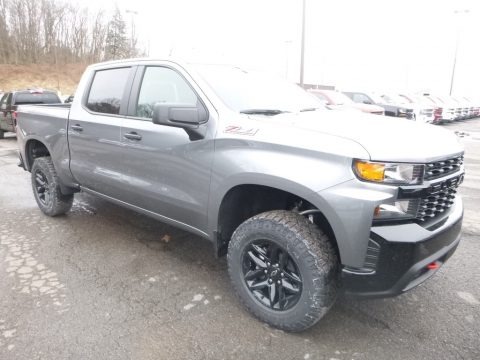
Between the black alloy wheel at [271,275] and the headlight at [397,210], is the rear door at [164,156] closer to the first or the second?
the black alloy wheel at [271,275]

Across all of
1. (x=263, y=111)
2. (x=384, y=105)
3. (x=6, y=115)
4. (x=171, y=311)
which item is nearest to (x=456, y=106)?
(x=384, y=105)

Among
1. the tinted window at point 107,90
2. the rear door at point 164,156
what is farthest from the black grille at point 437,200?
the tinted window at point 107,90

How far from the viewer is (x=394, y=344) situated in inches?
99.3

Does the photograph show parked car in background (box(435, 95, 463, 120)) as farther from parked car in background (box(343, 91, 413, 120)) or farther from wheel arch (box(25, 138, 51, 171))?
wheel arch (box(25, 138, 51, 171))

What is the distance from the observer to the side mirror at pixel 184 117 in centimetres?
276

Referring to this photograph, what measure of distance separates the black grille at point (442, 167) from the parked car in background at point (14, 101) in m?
12.3

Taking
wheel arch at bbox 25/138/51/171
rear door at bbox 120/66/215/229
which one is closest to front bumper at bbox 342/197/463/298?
rear door at bbox 120/66/215/229

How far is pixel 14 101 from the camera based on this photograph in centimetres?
1184

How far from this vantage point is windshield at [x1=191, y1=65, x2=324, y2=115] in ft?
9.96

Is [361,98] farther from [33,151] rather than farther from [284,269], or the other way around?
[284,269]

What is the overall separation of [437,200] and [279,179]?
0.99m

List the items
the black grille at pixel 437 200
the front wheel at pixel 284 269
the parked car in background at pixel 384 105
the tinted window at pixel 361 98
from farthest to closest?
the tinted window at pixel 361 98, the parked car in background at pixel 384 105, the front wheel at pixel 284 269, the black grille at pixel 437 200

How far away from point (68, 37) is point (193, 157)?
4760cm

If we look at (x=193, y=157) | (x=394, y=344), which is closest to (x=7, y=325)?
(x=193, y=157)
